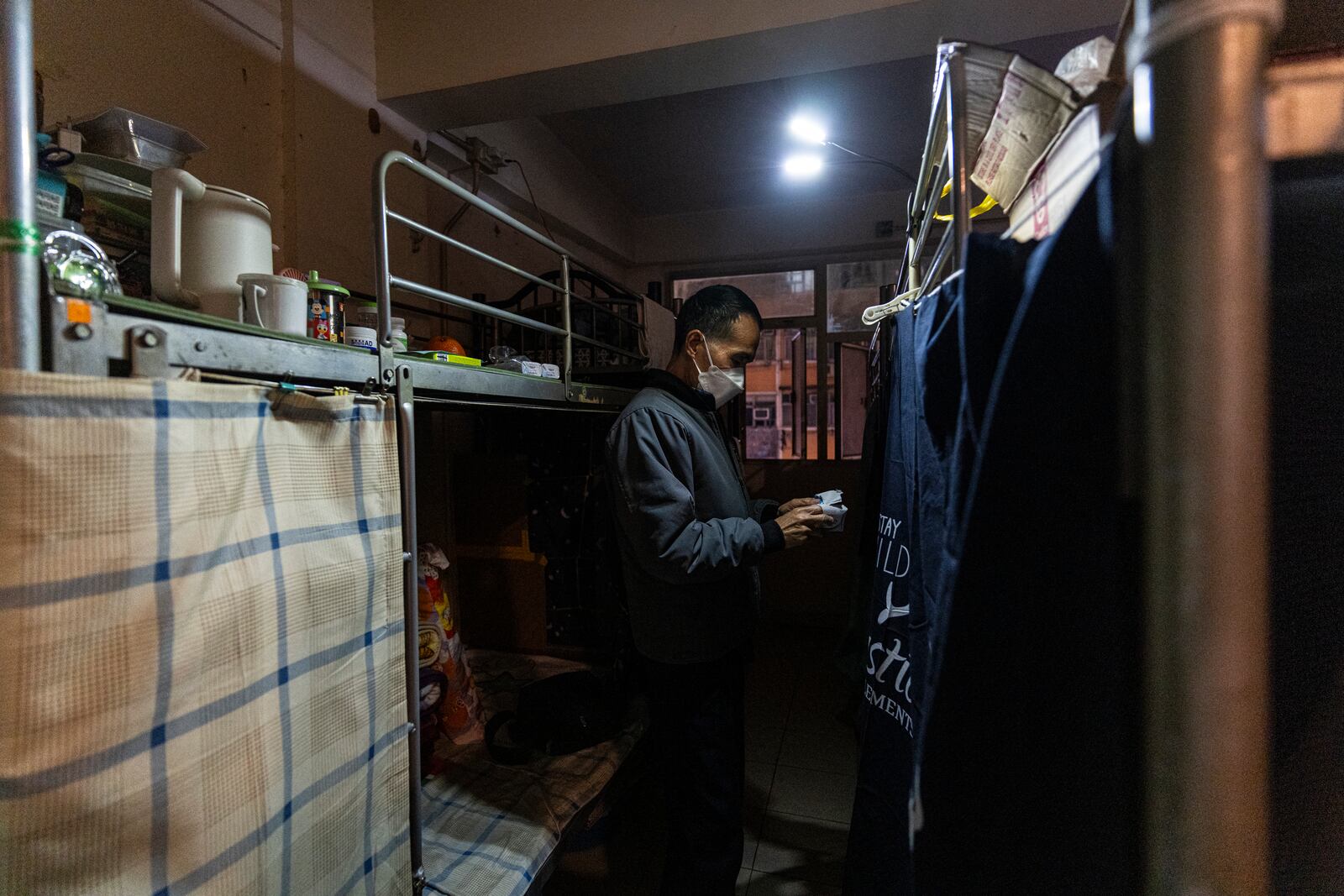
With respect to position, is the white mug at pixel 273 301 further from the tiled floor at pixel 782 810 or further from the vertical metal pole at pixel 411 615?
the tiled floor at pixel 782 810

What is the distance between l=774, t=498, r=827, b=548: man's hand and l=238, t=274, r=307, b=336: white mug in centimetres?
116

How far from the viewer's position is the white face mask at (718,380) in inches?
63.9

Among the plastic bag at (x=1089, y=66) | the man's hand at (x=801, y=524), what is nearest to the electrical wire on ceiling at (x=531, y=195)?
the man's hand at (x=801, y=524)

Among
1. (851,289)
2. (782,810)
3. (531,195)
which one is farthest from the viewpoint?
(851,289)

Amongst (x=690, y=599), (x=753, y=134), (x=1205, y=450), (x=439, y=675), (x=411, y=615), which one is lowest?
(x=439, y=675)

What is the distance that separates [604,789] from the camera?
1.59 meters

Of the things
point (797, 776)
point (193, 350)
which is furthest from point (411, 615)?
point (797, 776)

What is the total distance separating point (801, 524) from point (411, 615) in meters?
0.98

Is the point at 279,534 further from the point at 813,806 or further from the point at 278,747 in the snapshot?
the point at 813,806

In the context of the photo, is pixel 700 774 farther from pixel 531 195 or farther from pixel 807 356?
pixel 807 356

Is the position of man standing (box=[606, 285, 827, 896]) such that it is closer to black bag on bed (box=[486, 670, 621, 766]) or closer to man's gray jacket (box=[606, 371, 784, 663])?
man's gray jacket (box=[606, 371, 784, 663])

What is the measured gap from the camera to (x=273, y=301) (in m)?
0.81

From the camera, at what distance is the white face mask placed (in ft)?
5.33

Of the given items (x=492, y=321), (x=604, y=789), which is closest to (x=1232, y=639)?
(x=604, y=789)
